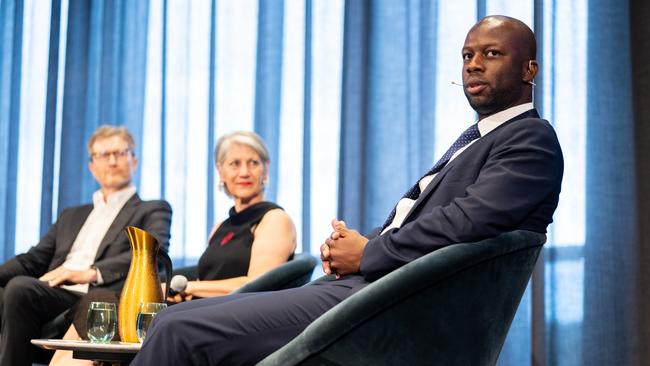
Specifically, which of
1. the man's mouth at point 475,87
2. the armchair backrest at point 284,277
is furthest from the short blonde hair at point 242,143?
the man's mouth at point 475,87

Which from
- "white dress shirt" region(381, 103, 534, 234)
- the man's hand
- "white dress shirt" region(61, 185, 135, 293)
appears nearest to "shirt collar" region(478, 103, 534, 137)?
"white dress shirt" region(381, 103, 534, 234)

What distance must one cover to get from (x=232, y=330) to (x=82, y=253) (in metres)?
2.17

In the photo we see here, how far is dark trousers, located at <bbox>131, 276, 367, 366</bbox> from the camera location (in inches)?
70.4

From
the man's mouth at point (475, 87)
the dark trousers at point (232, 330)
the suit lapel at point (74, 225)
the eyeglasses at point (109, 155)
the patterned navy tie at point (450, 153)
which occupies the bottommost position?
the dark trousers at point (232, 330)

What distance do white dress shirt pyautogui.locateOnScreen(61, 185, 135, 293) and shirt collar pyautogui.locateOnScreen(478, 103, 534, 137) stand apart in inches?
85.8

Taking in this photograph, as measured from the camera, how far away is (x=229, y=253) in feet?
11.0

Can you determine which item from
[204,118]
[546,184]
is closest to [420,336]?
[546,184]

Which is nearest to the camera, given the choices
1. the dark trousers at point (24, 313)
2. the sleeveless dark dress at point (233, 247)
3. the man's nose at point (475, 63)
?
the man's nose at point (475, 63)

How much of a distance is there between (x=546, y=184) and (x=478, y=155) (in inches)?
7.4

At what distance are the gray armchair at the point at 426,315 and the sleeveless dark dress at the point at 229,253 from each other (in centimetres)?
161

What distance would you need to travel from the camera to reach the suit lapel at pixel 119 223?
3.68 meters

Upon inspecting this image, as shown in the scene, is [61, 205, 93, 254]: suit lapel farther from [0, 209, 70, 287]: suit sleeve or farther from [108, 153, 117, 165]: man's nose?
[108, 153, 117, 165]: man's nose

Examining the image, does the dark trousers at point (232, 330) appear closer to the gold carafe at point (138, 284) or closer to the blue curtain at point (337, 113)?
the gold carafe at point (138, 284)

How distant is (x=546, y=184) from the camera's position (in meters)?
1.83
